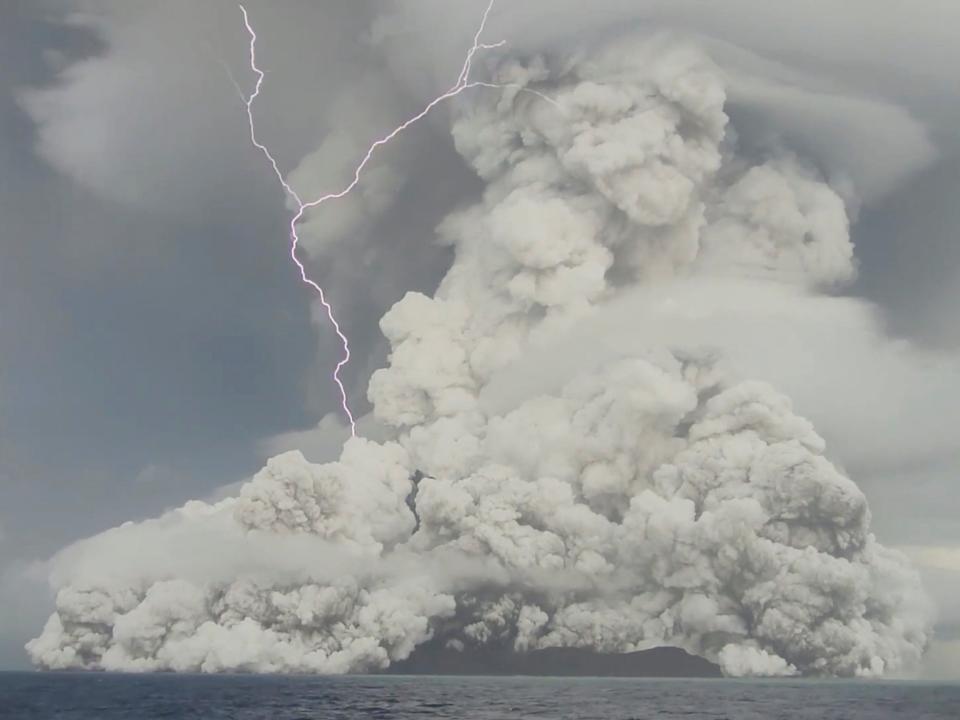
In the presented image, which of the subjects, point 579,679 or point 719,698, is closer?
point 719,698

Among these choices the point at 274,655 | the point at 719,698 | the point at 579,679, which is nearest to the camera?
the point at 719,698

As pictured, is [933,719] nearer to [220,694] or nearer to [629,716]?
[629,716]

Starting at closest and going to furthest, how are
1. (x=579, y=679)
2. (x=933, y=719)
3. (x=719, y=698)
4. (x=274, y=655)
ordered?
(x=933, y=719) < (x=719, y=698) < (x=274, y=655) < (x=579, y=679)

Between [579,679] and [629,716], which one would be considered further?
[579,679]

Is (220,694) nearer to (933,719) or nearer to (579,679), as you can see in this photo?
(933,719)

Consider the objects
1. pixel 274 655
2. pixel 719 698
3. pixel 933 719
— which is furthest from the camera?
pixel 274 655

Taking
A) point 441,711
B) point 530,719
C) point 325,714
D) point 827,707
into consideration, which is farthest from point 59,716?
point 827,707

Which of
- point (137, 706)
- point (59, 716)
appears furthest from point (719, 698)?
point (59, 716)

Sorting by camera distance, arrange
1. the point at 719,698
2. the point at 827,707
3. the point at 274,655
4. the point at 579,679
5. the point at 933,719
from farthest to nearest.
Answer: the point at 579,679, the point at 274,655, the point at 719,698, the point at 827,707, the point at 933,719

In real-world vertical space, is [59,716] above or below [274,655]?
below
